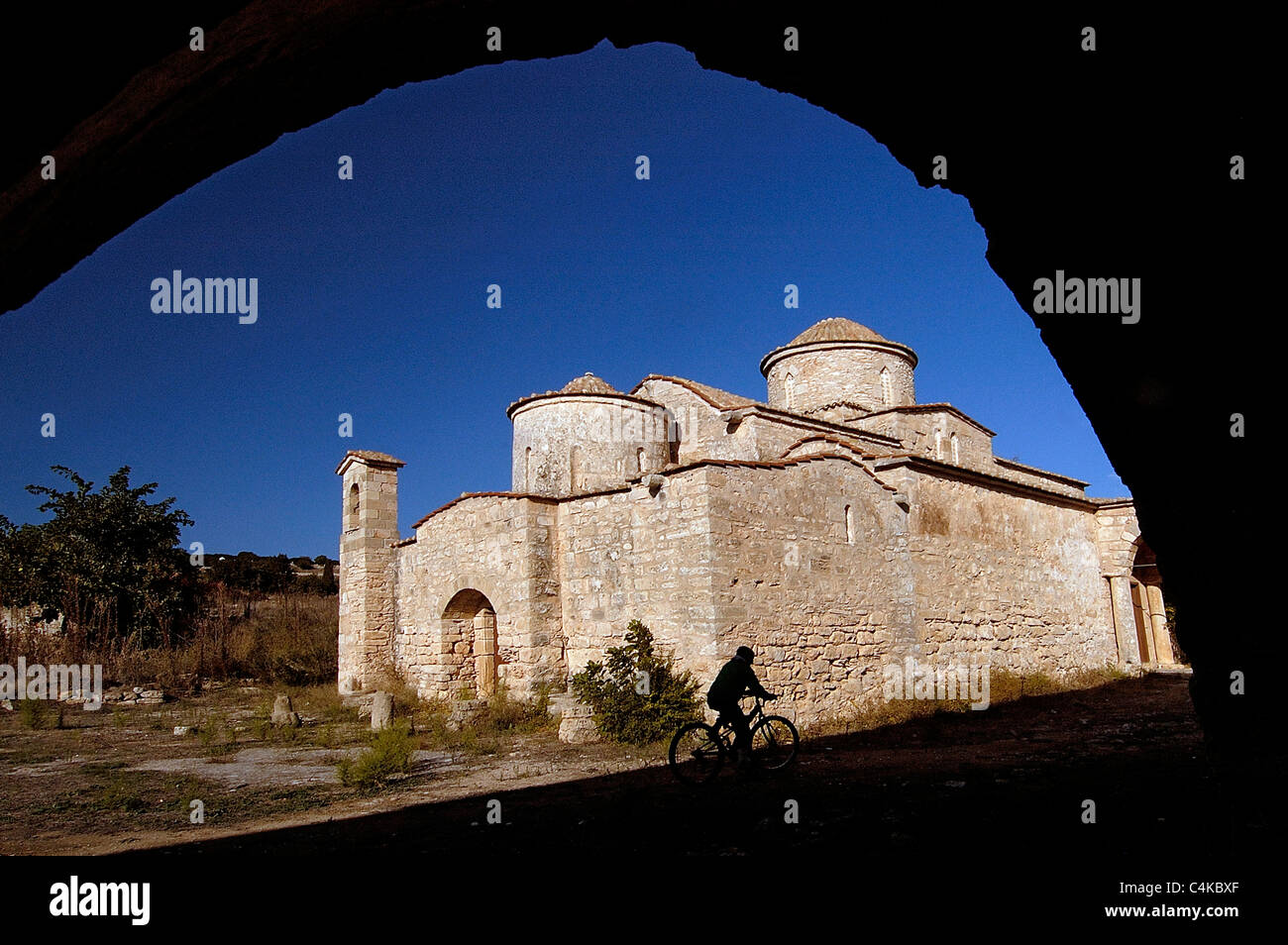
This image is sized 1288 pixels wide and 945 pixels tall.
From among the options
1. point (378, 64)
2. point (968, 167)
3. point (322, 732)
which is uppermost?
point (378, 64)

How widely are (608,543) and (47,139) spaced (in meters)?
11.3

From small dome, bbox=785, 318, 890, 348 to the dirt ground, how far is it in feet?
42.4

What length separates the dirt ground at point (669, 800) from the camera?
5.36 meters

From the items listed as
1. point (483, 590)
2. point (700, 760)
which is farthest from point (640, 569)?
point (700, 760)

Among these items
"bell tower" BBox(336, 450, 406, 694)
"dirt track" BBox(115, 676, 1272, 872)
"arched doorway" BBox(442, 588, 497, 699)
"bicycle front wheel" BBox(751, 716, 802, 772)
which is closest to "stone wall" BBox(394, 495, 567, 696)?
"arched doorway" BBox(442, 588, 497, 699)

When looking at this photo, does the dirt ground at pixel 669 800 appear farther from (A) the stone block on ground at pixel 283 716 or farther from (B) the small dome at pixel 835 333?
(B) the small dome at pixel 835 333

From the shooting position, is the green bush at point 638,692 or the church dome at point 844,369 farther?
the church dome at point 844,369

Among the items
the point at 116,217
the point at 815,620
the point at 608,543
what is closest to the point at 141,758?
the point at 608,543

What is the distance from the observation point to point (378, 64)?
2.40 meters

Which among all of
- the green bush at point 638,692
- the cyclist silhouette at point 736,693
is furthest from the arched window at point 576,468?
the cyclist silhouette at point 736,693

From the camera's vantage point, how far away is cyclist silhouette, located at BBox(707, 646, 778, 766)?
797cm

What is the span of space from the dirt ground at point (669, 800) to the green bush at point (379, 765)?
261mm

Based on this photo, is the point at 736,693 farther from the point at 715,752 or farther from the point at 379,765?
the point at 379,765
